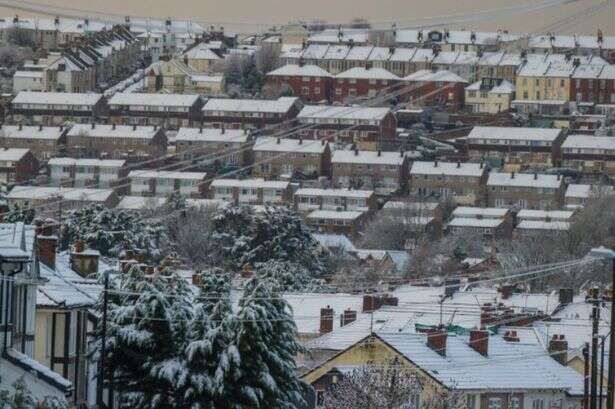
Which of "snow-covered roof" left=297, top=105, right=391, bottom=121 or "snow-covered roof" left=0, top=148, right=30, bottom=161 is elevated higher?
"snow-covered roof" left=297, top=105, right=391, bottom=121

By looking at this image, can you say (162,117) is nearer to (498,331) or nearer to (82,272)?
(498,331)

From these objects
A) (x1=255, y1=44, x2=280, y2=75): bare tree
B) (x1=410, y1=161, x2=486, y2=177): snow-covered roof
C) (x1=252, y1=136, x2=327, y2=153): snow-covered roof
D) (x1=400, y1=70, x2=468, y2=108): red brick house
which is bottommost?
(x1=410, y1=161, x2=486, y2=177): snow-covered roof

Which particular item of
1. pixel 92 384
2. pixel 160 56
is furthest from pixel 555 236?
pixel 160 56

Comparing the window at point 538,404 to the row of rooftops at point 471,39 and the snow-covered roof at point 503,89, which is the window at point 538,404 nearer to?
the snow-covered roof at point 503,89

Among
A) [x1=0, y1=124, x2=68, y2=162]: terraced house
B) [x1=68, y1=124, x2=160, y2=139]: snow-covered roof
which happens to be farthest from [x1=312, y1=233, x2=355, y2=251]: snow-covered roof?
[x1=68, y1=124, x2=160, y2=139]: snow-covered roof

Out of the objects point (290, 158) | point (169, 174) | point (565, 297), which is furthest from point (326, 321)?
point (290, 158)

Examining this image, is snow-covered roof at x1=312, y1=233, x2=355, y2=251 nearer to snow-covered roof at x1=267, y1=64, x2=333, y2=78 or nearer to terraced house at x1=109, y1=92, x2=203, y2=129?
terraced house at x1=109, y1=92, x2=203, y2=129

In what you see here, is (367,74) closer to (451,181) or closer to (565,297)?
(451,181)
